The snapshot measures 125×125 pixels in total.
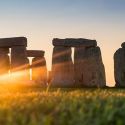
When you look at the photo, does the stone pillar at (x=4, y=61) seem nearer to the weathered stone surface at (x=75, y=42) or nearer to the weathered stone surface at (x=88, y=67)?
the weathered stone surface at (x=75, y=42)

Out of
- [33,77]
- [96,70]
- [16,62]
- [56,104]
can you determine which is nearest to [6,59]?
[16,62]

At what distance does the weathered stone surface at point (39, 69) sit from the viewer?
39.3 m

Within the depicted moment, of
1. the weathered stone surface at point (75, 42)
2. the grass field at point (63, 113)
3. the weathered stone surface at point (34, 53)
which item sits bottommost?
the grass field at point (63, 113)

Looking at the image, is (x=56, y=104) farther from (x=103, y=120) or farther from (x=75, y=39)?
(x=75, y=39)

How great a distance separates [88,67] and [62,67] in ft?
6.44

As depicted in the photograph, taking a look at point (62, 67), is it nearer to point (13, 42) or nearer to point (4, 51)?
point (13, 42)

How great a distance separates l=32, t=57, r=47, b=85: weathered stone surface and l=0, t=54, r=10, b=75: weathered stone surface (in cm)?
308

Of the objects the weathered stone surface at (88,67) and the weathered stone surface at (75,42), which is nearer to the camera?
the weathered stone surface at (88,67)

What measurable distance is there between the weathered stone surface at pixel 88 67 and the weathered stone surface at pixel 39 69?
368 cm

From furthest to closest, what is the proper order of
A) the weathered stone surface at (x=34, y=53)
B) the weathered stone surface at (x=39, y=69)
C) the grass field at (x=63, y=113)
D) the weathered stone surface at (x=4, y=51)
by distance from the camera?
1. the weathered stone surface at (x=39, y=69)
2. the weathered stone surface at (x=34, y=53)
3. the weathered stone surface at (x=4, y=51)
4. the grass field at (x=63, y=113)

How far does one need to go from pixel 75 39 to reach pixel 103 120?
29.9 metres

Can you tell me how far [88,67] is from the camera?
36.4 metres

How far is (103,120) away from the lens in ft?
20.7

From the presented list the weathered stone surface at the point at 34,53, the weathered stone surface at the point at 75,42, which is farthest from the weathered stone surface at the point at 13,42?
the weathered stone surface at the point at 34,53
